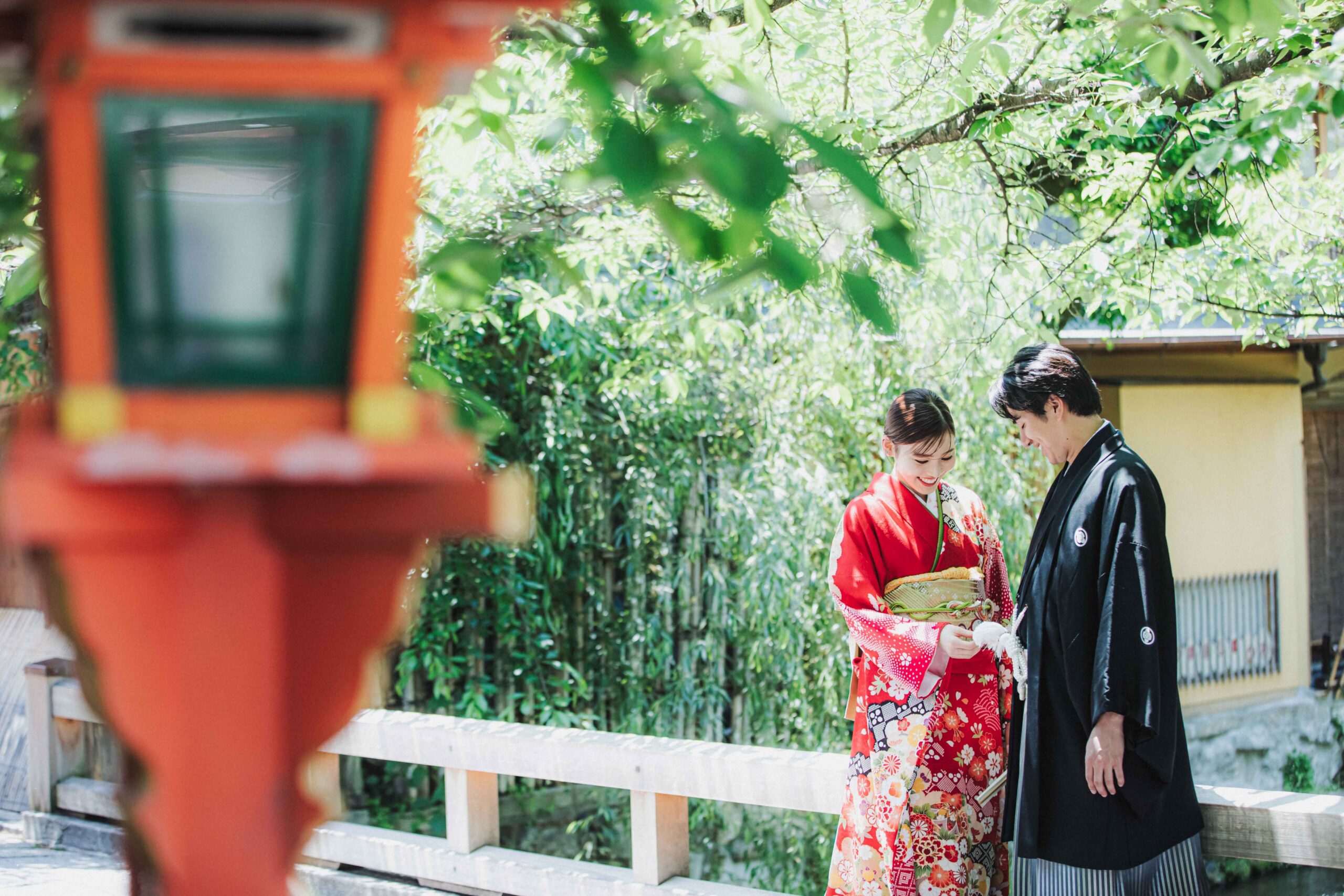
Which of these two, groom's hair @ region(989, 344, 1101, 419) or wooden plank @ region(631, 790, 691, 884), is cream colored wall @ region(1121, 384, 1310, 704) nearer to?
groom's hair @ region(989, 344, 1101, 419)

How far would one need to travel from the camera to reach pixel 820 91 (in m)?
3.48

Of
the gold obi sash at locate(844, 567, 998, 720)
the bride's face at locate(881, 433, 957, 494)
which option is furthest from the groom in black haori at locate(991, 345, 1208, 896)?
the bride's face at locate(881, 433, 957, 494)

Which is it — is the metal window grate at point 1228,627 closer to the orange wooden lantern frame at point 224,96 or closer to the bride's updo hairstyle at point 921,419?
the bride's updo hairstyle at point 921,419

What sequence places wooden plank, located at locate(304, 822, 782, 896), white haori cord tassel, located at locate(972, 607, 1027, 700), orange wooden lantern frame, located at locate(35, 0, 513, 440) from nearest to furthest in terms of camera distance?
orange wooden lantern frame, located at locate(35, 0, 513, 440) → white haori cord tassel, located at locate(972, 607, 1027, 700) → wooden plank, located at locate(304, 822, 782, 896)

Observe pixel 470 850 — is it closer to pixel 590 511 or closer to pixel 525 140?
pixel 590 511

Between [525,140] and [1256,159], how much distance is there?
1.95 m

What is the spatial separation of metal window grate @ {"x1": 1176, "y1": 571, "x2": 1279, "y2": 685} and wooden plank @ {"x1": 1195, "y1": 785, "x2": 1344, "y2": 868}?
190 inches

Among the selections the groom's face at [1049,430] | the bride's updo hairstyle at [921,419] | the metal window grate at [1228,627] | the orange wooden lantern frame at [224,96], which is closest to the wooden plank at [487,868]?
the bride's updo hairstyle at [921,419]

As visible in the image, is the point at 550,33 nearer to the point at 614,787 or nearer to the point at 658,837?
the point at 658,837

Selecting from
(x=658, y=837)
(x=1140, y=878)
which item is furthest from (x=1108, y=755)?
(x=658, y=837)

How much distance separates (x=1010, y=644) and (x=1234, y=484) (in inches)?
220

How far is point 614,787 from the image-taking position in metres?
3.53

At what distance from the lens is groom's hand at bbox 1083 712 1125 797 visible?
238 centimetres

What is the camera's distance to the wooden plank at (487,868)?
3158mm
